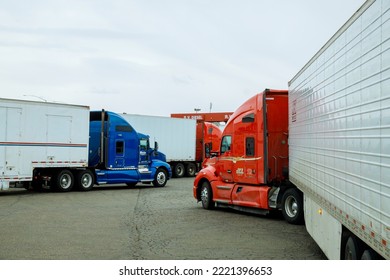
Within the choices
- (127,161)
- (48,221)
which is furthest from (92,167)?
(48,221)

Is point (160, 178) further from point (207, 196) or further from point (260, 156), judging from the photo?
point (260, 156)

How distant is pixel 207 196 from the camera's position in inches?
584

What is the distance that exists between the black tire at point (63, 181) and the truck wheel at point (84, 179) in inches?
13.3

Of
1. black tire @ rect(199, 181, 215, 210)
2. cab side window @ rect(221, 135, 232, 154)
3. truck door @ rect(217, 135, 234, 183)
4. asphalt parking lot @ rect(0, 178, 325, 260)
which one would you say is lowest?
asphalt parking lot @ rect(0, 178, 325, 260)

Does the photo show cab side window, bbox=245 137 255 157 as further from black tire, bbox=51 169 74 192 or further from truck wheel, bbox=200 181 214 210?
black tire, bbox=51 169 74 192

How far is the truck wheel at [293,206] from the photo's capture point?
11.4 meters

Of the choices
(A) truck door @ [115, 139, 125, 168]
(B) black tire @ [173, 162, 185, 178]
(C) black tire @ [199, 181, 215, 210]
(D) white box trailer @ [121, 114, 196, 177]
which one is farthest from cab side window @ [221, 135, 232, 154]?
(B) black tire @ [173, 162, 185, 178]

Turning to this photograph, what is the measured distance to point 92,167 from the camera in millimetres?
22469

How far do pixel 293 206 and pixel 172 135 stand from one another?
18.8 m

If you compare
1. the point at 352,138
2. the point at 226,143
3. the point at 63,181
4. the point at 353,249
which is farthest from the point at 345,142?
the point at 63,181

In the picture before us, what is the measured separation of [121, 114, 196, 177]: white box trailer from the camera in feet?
92.8

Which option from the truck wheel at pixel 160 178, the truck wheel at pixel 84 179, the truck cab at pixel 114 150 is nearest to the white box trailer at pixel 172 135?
the truck wheel at pixel 160 178

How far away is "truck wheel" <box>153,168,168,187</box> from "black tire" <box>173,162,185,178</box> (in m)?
7.07

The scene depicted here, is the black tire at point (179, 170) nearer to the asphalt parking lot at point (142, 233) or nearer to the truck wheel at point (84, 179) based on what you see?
the truck wheel at point (84, 179)
